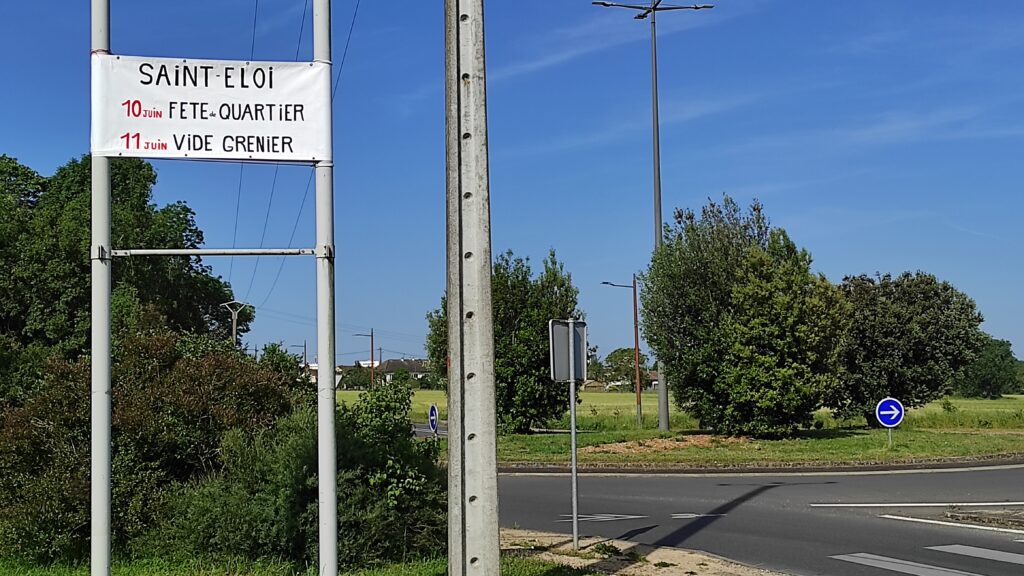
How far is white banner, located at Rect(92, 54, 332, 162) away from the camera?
7133 millimetres

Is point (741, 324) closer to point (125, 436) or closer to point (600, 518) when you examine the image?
point (600, 518)

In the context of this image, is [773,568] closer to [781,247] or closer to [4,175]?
[781,247]

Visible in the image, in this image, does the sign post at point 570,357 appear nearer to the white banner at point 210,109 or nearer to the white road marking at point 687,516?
the white road marking at point 687,516

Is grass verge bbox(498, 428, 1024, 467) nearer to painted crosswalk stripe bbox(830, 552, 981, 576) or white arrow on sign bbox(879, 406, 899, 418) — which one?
white arrow on sign bbox(879, 406, 899, 418)

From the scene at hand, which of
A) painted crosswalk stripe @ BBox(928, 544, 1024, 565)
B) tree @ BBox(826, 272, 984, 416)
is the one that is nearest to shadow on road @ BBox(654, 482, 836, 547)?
painted crosswalk stripe @ BBox(928, 544, 1024, 565)

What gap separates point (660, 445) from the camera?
28.9 m

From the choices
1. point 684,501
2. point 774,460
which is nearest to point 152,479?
point 684,501

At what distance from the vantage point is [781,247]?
32.3 meters

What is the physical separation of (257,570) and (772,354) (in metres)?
23.4

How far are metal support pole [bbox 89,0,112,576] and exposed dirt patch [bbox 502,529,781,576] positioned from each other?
441cm

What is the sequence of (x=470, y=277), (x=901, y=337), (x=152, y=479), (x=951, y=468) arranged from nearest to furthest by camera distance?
(x=470, y=277), (x=152, y=479), (x=951, y=468), (x=901, y=337)

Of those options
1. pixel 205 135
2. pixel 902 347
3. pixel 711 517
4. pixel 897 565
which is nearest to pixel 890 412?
pixel 711 517

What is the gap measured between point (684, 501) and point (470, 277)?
11.2 m

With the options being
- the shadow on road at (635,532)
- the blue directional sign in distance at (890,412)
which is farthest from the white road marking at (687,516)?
the blue directional sign in distance at (890,412)
